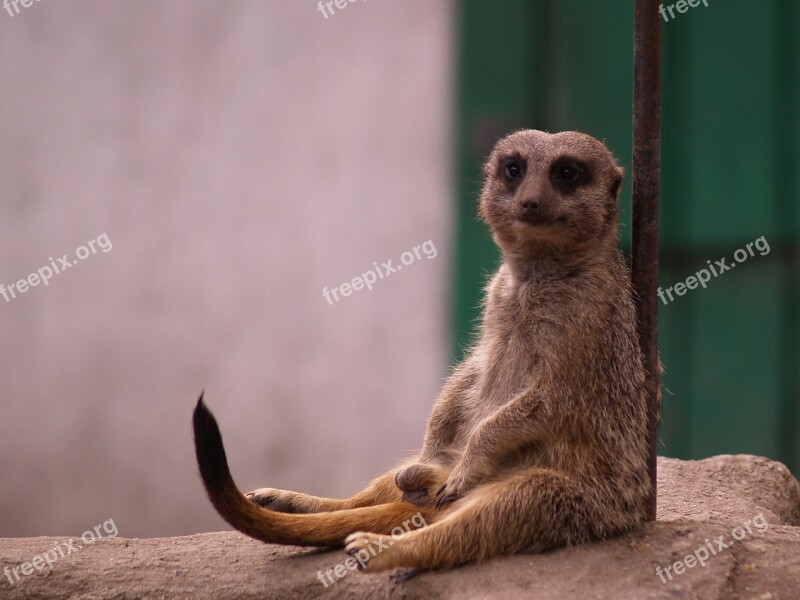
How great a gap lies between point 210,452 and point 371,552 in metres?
0.38

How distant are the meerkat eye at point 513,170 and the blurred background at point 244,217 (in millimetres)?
1928

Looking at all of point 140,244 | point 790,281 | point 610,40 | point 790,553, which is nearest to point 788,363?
point 790,281

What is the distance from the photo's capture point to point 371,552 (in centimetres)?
214

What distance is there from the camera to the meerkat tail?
212cm

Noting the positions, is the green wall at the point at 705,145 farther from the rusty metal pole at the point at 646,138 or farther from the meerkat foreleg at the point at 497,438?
the meerkat foreleg at the point at 497,438

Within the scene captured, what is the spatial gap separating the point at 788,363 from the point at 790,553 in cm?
182

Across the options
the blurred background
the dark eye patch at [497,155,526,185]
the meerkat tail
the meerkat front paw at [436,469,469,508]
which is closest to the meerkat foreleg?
the meerkat front paw at [436,469,469,508]

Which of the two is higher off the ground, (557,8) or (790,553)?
(557,8)

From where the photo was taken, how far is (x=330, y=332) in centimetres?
495

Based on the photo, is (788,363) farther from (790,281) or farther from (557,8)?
(557,8)

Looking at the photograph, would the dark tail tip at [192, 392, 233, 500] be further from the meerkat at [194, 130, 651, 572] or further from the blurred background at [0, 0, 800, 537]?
the blurred background at [0, 0, 800, 537]

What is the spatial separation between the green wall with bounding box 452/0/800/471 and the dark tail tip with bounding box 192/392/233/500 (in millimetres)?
2032

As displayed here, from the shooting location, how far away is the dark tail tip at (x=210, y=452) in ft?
6.86

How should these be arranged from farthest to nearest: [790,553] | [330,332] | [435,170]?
[330,332], [435,170], [790,553]
